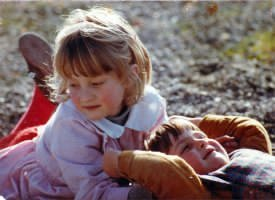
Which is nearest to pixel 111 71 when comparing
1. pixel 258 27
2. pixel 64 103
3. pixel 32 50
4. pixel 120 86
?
pixel 120 86

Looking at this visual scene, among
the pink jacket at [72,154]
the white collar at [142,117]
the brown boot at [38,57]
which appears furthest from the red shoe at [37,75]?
the white collar at [142,117]

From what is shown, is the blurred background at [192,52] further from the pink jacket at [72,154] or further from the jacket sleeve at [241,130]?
the pink jacket at [72,154]

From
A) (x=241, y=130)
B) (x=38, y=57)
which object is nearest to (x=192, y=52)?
(x=38, y=57)

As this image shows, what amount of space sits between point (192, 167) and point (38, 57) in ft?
4.65

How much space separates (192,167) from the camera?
2.83 metres

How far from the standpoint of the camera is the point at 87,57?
9.29 feet

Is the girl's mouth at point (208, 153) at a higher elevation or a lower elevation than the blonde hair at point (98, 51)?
lower

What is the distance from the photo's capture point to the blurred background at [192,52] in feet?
16.3

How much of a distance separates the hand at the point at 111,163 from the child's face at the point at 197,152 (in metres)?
0.28

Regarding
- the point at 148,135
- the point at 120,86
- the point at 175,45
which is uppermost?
the point at 120,86

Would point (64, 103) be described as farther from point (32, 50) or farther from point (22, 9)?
point (22, 9)

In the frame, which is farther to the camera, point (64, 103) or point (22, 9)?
point (22, 9)

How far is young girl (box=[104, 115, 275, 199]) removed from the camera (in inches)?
102

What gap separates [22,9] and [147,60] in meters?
5.11
